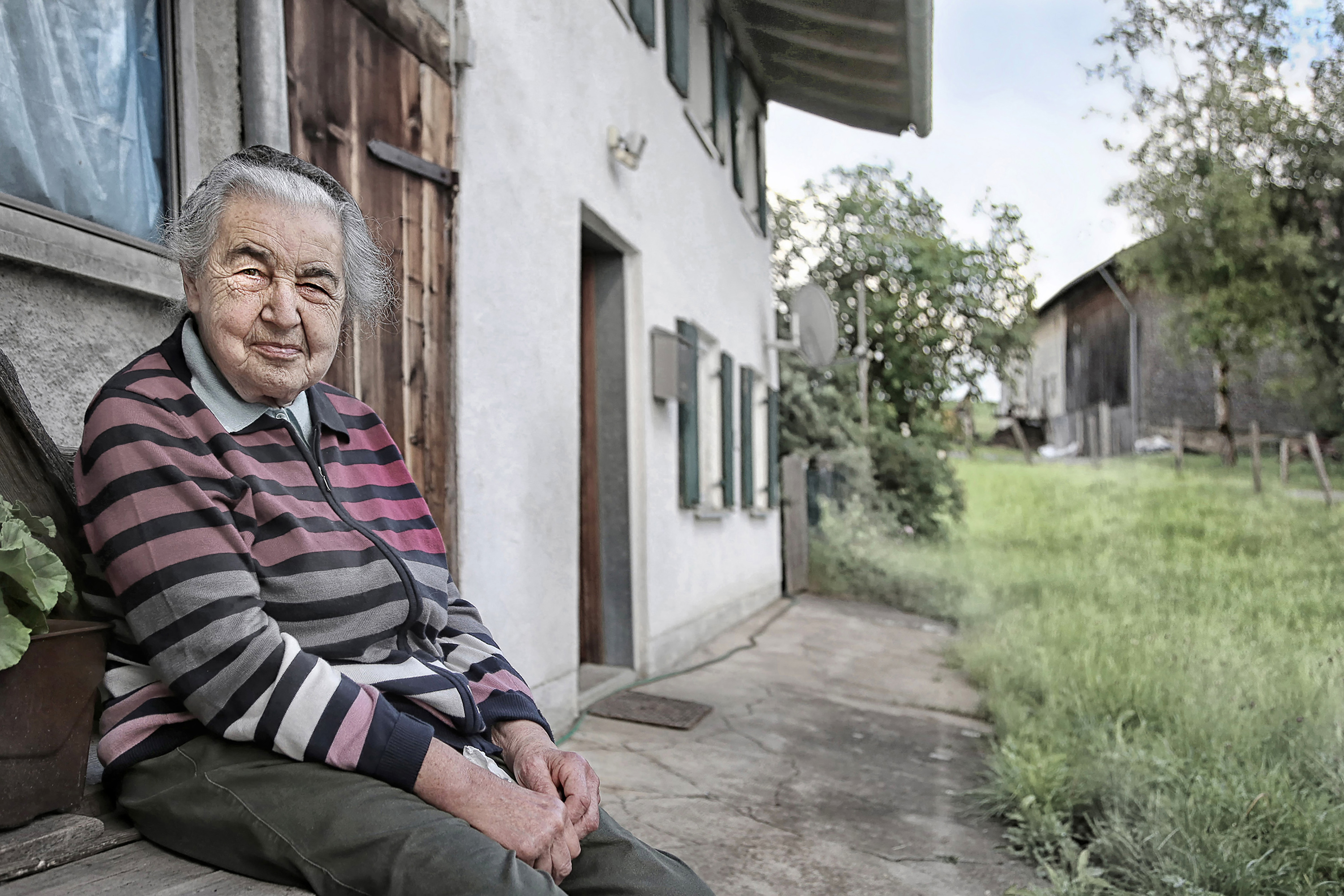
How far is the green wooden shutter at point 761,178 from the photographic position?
1011 cm

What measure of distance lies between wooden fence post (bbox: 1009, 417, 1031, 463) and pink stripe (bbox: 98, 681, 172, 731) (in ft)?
93.7

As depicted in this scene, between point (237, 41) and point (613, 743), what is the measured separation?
2.86 metres

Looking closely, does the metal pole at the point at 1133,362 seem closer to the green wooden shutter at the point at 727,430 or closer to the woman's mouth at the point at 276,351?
the green wooden shutter at the point at 727,430

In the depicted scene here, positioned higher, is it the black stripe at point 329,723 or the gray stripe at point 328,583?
the gray stripe at point 328,583

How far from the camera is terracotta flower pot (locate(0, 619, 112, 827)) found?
1.20 m

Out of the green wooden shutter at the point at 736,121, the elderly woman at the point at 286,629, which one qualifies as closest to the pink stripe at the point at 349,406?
the elderly woman at the point at 286,629

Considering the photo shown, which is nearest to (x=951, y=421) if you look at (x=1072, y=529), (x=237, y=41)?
(x=1072, y=529)

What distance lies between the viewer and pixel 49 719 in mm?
1243

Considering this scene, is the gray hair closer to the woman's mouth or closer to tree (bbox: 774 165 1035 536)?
the woman's mouth

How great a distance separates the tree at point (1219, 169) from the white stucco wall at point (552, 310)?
35.5 feet

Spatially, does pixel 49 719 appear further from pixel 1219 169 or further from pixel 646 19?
pixel 1219 169

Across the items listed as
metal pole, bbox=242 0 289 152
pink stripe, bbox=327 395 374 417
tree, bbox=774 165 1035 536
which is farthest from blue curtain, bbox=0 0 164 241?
tree, bbox=774 165 1035 536

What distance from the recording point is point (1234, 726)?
383 centimetres

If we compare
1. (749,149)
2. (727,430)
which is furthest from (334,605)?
(749,149)
